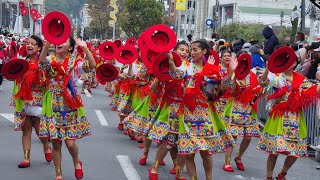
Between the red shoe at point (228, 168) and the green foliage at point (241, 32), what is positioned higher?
the green foliage at point (241, 32)

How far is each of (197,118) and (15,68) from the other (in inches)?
85.3

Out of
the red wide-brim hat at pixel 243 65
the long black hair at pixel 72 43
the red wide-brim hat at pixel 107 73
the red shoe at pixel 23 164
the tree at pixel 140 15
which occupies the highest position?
the tree at pixel 140 15

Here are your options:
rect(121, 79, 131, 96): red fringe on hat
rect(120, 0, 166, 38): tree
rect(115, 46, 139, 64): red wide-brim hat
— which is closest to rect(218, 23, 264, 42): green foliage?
rect(120, 0, 166, 38): tree

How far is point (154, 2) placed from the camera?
191 ft

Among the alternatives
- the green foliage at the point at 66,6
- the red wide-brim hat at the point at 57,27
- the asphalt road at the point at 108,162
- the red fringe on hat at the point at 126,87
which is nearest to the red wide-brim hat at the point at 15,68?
the red wide-brim hat at the point at 57,27

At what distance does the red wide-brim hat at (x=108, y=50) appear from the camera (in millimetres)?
8648

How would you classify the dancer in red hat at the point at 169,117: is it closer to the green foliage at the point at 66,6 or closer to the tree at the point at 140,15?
the tree at the point at 140,15

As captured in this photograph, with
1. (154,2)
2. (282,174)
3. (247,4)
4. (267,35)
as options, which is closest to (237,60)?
(282,174)

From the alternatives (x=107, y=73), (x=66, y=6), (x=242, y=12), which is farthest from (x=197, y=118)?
(x=66, y=6)

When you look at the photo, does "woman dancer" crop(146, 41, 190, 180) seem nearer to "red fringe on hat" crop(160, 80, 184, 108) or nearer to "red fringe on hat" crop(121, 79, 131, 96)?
"red fringe on hat" crop(160, 80, 184, 108)

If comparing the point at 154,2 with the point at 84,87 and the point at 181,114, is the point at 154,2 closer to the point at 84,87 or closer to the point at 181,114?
the point at 84,87

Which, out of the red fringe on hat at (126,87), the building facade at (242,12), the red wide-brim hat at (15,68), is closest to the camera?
the red wide-brim hat at (15,68)

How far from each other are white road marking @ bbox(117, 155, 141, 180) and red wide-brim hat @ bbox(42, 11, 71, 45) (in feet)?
6.85

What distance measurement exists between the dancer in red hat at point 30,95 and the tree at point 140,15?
49840 millimetres
